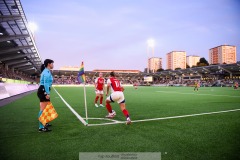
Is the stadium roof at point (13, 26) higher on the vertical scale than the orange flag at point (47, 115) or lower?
higher

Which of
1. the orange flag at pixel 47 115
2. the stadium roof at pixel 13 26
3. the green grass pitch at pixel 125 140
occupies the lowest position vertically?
the green grass pitch at pixel 125 140

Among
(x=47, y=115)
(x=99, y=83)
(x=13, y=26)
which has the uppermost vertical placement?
(x=13, y=26)

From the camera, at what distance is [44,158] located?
3.16 m

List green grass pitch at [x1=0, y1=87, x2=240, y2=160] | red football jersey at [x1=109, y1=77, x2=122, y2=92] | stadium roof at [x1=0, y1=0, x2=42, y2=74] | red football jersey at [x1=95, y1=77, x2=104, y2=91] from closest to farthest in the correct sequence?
A: green grass pitch at [x1=0, y1=87, x2=240, y2=160] → red football jersey at [x1=109, y1=77, x2=122, y2=92] → red football jersey at [x1=95, y1=77, x2=104, y2=91] → stadium roof at [x1=0, y1=0, x2=42, y2=74]

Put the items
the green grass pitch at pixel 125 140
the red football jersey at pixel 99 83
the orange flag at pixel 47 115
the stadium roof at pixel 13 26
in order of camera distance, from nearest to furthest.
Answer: the green grass pitch at pixel 125 140 < the orange flag at pixel 47 115 < the red football jersey at pixel 99 83 < the stadium roof at pixel 13 26

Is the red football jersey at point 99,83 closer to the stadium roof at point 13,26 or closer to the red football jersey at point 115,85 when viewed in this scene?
the red football jersey at point 115,85

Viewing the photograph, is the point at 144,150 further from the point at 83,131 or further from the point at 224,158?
the point at 83,131

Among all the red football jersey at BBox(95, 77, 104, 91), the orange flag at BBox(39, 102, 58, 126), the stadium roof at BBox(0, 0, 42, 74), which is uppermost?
the stadium roof at BBox(0, 0, 42, 74)

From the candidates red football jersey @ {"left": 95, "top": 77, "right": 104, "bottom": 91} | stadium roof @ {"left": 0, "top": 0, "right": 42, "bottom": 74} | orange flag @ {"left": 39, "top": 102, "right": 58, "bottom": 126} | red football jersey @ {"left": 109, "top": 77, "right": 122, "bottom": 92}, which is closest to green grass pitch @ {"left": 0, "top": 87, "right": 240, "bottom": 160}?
orange flag @ {"left": 39, "top": 102, "right": 58, "bottom": 126}

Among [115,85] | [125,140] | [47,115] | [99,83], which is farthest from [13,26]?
[125,140]

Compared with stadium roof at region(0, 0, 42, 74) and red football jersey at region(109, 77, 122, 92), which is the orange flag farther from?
stadium roof at region(0, 0, 42, 74)

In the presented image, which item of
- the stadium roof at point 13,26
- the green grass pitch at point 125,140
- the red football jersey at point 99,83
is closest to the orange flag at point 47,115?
the green grass pitch at point 125,140

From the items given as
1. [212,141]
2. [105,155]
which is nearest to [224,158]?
[212,141]

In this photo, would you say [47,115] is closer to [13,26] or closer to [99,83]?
[99,83]
